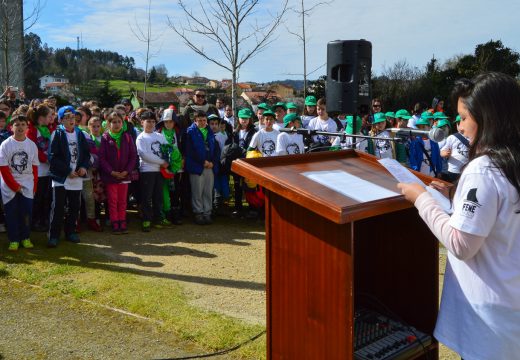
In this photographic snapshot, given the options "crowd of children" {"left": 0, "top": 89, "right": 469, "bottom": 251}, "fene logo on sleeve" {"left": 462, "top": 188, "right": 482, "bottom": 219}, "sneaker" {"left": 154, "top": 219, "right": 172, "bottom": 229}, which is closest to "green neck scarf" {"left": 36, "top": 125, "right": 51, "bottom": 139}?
"crowd of children" {"left": 0, "top": 89, "right": 469, "bottom": 251}

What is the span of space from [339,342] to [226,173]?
22.5ft

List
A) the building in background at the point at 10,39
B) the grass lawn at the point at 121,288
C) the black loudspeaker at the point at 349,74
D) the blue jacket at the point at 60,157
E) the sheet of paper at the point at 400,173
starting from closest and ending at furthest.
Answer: the sheet of paper at the point at 400,173, the grass lawn at the point at 121,288, the black loudspeaker at the point at 349,74, the blue jacket at the point at 60,157, the building in background at the point at 10,39

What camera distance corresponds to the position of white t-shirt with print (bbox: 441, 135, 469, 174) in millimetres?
8320

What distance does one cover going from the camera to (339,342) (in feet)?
7.31

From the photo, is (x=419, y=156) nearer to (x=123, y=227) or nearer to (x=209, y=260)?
(x=209, y=260)

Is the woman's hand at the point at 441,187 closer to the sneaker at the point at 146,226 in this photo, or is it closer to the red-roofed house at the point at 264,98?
the sneaker at the point at 146,226

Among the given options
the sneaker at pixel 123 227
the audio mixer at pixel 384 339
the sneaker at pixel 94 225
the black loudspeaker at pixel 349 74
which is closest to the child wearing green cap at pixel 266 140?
the sneaker at pixel 123 227

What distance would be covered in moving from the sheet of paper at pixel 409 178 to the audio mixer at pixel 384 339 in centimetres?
81

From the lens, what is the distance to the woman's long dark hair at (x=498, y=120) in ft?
6.34

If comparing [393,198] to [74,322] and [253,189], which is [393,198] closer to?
[74,322]

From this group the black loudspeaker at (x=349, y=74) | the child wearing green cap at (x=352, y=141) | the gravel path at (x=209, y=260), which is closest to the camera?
the child wearing green cap at (x=352, y=141)

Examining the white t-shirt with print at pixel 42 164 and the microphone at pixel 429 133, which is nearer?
the microphone at pixel 429 133

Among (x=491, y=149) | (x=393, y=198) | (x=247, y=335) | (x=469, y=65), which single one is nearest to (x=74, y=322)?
(x=247, y=335)

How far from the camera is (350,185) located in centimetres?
239
